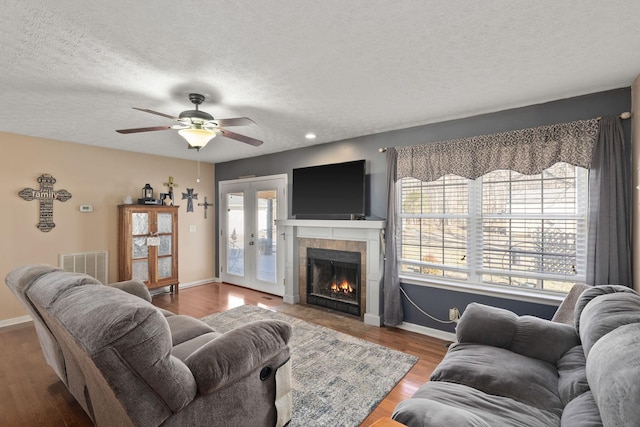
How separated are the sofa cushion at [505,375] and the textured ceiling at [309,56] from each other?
1.94m

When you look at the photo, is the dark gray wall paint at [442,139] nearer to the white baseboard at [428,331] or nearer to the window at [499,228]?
the white baseboard at [428,331]

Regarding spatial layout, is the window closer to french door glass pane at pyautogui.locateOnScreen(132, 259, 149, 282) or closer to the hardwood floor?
the hardwood floor

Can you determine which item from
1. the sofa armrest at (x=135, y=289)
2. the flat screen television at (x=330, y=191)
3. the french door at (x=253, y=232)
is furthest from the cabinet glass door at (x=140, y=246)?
the flat screen television at (x=330, y=191)

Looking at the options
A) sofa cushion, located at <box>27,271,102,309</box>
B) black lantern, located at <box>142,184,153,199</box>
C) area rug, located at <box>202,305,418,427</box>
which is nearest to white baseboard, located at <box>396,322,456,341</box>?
area rug, located at <box>202,305,418,427</box>

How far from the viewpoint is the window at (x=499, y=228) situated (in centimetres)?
280

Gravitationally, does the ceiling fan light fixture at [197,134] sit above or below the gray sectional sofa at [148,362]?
above

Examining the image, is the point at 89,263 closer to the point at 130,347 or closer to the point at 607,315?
the point at 130,347

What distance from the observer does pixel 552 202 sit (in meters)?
2.87

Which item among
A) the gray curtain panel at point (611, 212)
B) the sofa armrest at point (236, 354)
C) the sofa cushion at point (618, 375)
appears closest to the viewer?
the sofa cushion at point (618, 375)

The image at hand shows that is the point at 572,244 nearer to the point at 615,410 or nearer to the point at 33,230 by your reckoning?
the point at 615,410

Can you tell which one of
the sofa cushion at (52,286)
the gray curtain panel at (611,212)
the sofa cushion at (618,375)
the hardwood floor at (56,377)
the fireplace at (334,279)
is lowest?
the hardwood floor at (56,377)

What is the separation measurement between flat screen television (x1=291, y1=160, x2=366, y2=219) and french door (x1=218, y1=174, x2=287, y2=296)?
50 cm

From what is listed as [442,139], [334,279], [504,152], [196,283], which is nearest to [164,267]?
[196,283]

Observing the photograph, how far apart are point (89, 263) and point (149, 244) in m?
0.83
